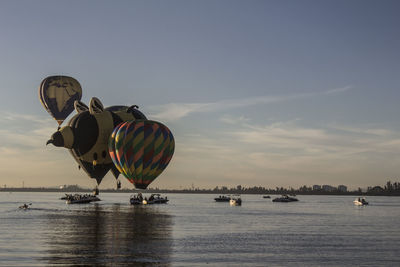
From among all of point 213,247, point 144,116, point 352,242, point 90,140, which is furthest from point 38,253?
point 144,116

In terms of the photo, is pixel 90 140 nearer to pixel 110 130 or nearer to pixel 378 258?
pixel 110 130

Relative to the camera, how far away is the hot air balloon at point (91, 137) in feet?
285

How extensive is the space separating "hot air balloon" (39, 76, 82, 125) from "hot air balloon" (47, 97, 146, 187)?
6.10 metres

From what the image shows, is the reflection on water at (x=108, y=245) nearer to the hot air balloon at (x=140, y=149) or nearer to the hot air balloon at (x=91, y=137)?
the hot air balloon at (x=140, y=149)

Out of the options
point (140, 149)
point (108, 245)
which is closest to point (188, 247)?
point (108, 245)

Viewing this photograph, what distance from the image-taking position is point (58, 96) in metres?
95.0

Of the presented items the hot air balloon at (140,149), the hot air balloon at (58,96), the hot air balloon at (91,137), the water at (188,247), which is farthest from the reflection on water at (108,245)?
the hot air balloon at (58,96)

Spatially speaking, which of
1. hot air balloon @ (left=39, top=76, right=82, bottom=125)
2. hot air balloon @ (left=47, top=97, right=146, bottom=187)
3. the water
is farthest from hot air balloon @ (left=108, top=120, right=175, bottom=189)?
hot air balloon @ (left=39, top=76, right=82, bottom=125)

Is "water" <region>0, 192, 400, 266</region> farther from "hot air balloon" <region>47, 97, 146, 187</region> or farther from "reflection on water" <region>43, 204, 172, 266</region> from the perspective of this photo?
"hot air balloon" <region>47, 97, 146, 187</region>

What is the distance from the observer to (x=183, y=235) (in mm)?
65125

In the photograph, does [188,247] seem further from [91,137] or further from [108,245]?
[91,137]

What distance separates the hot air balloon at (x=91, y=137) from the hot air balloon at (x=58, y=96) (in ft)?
20.0

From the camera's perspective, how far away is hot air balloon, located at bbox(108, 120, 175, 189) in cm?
8362

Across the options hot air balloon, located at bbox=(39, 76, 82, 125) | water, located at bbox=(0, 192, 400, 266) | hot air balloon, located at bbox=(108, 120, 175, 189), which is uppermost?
hot air balloon, located at bbox=(39, 76, 82, 125)
